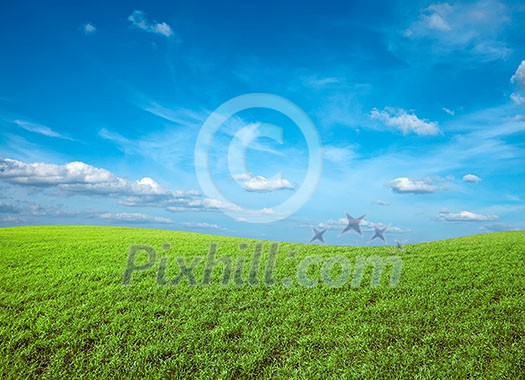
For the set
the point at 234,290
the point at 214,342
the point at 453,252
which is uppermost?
the point at 453,252

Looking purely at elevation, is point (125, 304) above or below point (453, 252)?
below

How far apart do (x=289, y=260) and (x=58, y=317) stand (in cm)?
748

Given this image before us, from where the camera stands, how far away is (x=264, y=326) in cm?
751

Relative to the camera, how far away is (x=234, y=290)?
9586mm

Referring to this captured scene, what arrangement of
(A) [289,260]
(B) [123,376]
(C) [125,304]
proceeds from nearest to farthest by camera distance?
(B) [123,376] → (C) [125,304] → (A) [289,260]

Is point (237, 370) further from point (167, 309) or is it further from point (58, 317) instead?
point (58, 317)

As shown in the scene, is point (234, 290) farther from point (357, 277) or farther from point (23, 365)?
point (23, 365)

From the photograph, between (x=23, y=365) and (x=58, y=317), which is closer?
(x=23, y=365)

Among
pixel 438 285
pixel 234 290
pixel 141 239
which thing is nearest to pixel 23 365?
pixel 234 290

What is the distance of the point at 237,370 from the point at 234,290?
344 cm

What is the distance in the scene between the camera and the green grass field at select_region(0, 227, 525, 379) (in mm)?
6227

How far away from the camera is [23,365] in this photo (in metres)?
6.36

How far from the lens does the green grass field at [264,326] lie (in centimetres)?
623

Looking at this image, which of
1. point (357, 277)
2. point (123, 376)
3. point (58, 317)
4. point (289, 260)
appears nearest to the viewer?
point (123, 376)
